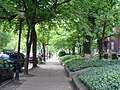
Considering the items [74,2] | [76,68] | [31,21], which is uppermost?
[74,2]

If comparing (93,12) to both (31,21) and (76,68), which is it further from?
(76,68)

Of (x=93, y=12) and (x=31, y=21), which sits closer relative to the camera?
(x=31, y=21)

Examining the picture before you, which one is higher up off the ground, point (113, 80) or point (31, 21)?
point (31, 21)

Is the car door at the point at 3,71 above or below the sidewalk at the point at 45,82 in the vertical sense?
above

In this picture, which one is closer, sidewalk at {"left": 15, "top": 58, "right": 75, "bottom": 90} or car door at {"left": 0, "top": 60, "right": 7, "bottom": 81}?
sidewalk at {"left": 15, "top": 58, "right": 75, "bottom": 90}

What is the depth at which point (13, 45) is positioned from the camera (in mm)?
76375

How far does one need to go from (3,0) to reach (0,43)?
38258 mm

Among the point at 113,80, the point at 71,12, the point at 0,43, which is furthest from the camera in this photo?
the point at 0,43

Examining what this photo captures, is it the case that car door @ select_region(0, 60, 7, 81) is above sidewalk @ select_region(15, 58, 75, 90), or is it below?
above

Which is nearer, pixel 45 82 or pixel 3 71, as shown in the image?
pixel 3 71

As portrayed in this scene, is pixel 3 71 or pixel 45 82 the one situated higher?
→ pixel 3 71

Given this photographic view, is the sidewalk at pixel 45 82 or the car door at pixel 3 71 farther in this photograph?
the car door at pixel 3 71

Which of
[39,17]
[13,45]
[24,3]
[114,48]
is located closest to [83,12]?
[39,17]

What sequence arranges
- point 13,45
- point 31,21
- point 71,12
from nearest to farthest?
point 31,21 → point 71,12 → point 13,45
